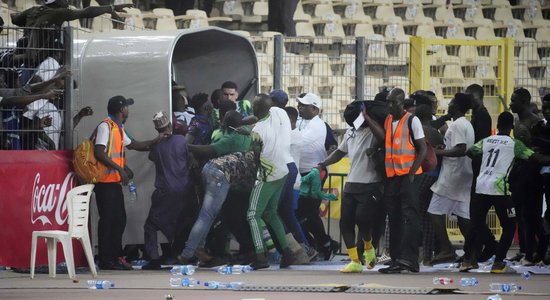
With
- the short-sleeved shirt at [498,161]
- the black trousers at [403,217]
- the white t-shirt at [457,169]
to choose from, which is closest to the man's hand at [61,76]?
the black trousers at [403,217]

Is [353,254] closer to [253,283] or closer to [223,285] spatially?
[253,283]

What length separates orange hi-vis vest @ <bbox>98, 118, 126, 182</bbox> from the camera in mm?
14398

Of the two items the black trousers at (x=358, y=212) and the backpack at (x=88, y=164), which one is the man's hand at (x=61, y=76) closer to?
the backpack at (x=88, y=164)

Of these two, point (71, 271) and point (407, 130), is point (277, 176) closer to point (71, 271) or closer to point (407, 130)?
point (407, 130)

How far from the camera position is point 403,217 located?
14.0 m

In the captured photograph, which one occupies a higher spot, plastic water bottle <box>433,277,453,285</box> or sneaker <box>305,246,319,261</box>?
plastic water bottle <box>433,277,453,285</box>

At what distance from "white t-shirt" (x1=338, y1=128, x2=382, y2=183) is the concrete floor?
97 cm

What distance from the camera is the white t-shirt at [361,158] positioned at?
1409 cm

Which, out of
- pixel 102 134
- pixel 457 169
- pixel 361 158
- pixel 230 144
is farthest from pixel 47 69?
pixel 457 169

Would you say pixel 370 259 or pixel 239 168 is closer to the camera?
pixel 370 259

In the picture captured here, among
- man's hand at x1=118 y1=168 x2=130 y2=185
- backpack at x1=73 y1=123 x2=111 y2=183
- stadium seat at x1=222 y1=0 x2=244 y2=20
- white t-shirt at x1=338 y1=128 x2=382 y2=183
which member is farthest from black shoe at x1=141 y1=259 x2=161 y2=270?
stadium seat at x1=222 y1=0 x2=244 y2=20

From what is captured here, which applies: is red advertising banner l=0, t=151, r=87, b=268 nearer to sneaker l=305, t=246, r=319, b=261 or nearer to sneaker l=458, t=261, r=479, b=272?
sneaker l=305, t=246, r=319, b=261

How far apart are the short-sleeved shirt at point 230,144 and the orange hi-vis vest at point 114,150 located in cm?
113

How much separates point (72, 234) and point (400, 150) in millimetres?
3351
